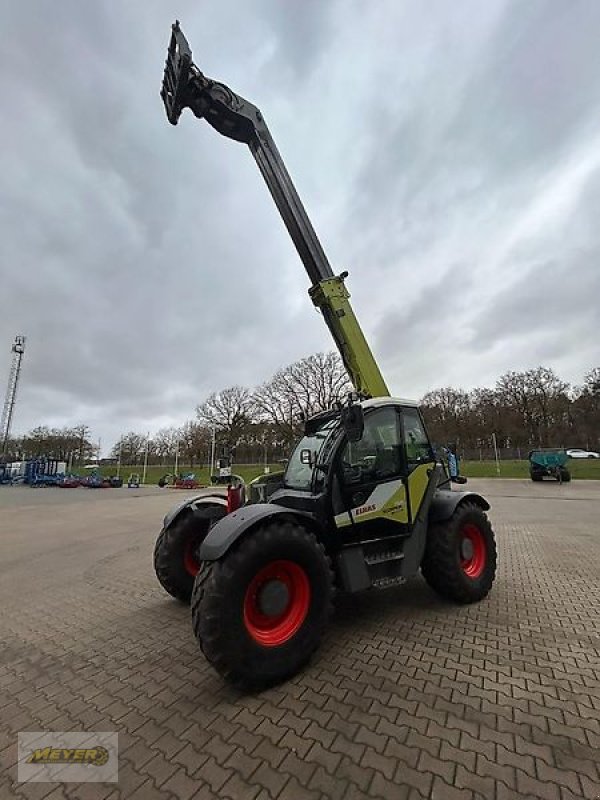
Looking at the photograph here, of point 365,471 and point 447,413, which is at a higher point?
point 447,413

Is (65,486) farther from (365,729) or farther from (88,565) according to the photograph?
(365,729)

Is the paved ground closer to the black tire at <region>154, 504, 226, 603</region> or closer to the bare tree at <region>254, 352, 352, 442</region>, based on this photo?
the black tire at <region>154, 504, 226, 603</region>

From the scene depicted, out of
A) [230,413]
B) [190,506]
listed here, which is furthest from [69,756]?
[230,413]

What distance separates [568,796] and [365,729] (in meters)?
0.99

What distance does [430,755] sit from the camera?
6.86 feet

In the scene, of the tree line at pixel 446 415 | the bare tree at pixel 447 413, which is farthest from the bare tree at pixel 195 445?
the bare tree at pixel 447 413

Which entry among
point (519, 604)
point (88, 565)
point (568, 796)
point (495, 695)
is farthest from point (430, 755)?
point (88, 565)

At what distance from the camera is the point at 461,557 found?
172 inches

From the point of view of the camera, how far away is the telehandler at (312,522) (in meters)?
2.71

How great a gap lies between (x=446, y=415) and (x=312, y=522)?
2151 inches

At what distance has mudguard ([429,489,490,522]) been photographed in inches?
167

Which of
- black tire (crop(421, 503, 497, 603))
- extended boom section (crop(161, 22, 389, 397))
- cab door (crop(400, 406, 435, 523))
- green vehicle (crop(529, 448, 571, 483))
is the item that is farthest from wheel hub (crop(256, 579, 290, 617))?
green vehicle (crop(529, 448, 571, 483))

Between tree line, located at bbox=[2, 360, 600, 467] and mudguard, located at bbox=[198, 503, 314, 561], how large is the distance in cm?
3141

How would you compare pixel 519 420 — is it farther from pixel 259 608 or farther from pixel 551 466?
pixel 259 608
